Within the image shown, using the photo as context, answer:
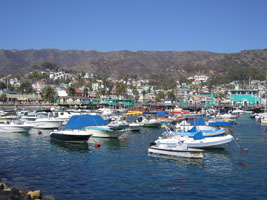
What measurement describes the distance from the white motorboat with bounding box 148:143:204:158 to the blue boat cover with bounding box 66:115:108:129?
46.3 feet

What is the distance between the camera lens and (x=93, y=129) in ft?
151

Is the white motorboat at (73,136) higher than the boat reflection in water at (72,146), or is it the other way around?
the white motorboat at (73,136)

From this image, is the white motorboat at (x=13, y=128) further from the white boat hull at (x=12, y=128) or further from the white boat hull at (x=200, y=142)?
the white boat hull at (x=200, y=142)

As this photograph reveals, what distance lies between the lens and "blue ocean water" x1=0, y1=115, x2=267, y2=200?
2239 cm

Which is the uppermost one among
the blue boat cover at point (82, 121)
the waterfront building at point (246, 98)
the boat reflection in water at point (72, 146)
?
the waterfront building at point (246, 98)

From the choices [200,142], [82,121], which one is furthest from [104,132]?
[200,142]

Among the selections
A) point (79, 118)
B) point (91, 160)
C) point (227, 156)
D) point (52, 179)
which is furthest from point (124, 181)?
point (79, 118)

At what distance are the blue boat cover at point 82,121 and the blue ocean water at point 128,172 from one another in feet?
12.4

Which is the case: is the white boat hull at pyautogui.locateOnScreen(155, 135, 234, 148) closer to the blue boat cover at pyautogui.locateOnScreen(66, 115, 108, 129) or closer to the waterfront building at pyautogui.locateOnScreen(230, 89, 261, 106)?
the blue boat cover at pyautogui.locateOnScreen(66, 115, 108, 129)

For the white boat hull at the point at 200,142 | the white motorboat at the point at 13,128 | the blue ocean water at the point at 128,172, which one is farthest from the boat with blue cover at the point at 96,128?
the white motorboat at the point at 13,128

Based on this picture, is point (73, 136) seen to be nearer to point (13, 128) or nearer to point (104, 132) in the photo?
point (104, 132)

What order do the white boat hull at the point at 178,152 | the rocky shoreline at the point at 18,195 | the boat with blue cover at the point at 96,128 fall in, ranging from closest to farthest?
the rocky shoreline at the point at 18,195
the white boat hull at the point at 178,152
the boat with blue cover at the point at 96,128

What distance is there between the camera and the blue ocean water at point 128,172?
22.4 meters

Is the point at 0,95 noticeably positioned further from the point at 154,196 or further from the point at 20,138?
the point at 154,196
